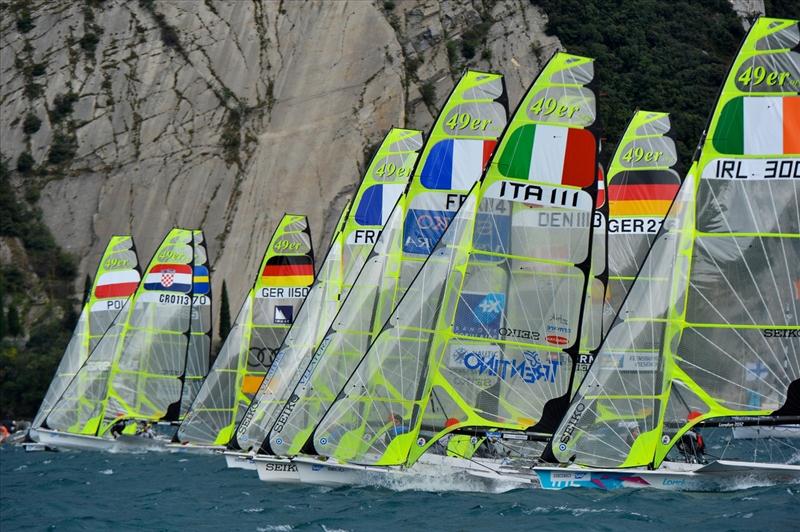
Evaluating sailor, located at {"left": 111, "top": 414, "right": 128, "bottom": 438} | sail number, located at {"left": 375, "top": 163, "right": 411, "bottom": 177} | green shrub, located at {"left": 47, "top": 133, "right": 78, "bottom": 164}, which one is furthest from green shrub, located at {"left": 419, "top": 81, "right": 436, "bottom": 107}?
sail number, located at {"left": 375, "top": 163, "right": 411, "bottom": 177}

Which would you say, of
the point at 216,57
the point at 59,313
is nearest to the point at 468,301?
the point at 59,313

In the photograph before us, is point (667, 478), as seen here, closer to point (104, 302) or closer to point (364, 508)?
point (364, 508)

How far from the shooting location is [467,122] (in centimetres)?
2666

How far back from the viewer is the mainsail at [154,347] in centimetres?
4322

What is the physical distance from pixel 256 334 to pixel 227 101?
1665 inches

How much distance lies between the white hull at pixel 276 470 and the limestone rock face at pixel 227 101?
4464 cm

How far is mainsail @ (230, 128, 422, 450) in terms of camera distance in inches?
1222

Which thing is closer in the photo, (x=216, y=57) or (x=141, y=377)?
(x=141, y=377)

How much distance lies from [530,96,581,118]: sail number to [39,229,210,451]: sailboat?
73.9 feet

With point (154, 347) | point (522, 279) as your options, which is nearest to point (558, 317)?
point (522, 279)

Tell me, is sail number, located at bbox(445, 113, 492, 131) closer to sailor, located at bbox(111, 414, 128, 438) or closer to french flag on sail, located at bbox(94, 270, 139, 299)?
sailor, located at bbox(111, 414, 128, 438)

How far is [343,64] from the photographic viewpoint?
76.9m

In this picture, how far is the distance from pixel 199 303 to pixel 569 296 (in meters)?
22.9

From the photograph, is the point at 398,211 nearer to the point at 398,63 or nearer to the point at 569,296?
the point at 569,296
